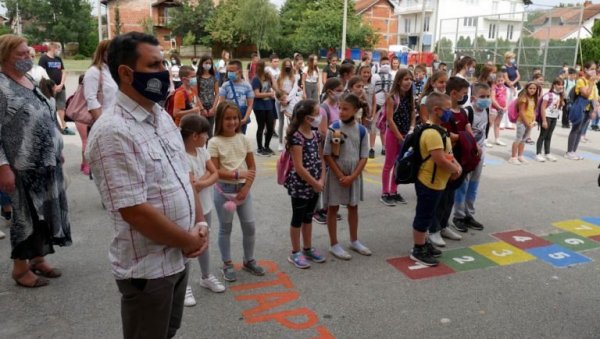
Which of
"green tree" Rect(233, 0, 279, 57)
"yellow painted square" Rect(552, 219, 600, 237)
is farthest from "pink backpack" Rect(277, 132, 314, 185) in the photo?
"green tree" Rect(233, 0, 279, 57)

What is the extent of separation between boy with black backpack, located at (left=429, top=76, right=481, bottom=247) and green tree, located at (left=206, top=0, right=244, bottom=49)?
5568 centimetres

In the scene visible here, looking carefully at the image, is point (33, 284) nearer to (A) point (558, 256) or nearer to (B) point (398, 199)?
(B) point (398, 199)

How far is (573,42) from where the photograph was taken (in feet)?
74.0

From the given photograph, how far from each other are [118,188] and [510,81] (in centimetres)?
1279

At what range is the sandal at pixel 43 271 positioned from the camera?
13.6 ft

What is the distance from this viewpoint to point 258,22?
56531mm

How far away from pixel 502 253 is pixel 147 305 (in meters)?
3.88

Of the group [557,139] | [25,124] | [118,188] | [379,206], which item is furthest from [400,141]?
[557,139]

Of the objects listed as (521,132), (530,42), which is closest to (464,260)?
(521,132)

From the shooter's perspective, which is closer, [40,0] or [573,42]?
[573,42]

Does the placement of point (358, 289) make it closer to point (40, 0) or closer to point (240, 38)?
point (240, 38)

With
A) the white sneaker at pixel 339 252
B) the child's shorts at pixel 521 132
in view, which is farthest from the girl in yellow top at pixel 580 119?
the white sneaker at pixel 339 252

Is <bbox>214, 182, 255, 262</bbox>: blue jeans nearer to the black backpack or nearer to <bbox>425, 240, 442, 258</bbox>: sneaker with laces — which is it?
the black backpack

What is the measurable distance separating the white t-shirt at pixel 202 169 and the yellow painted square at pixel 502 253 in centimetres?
285
